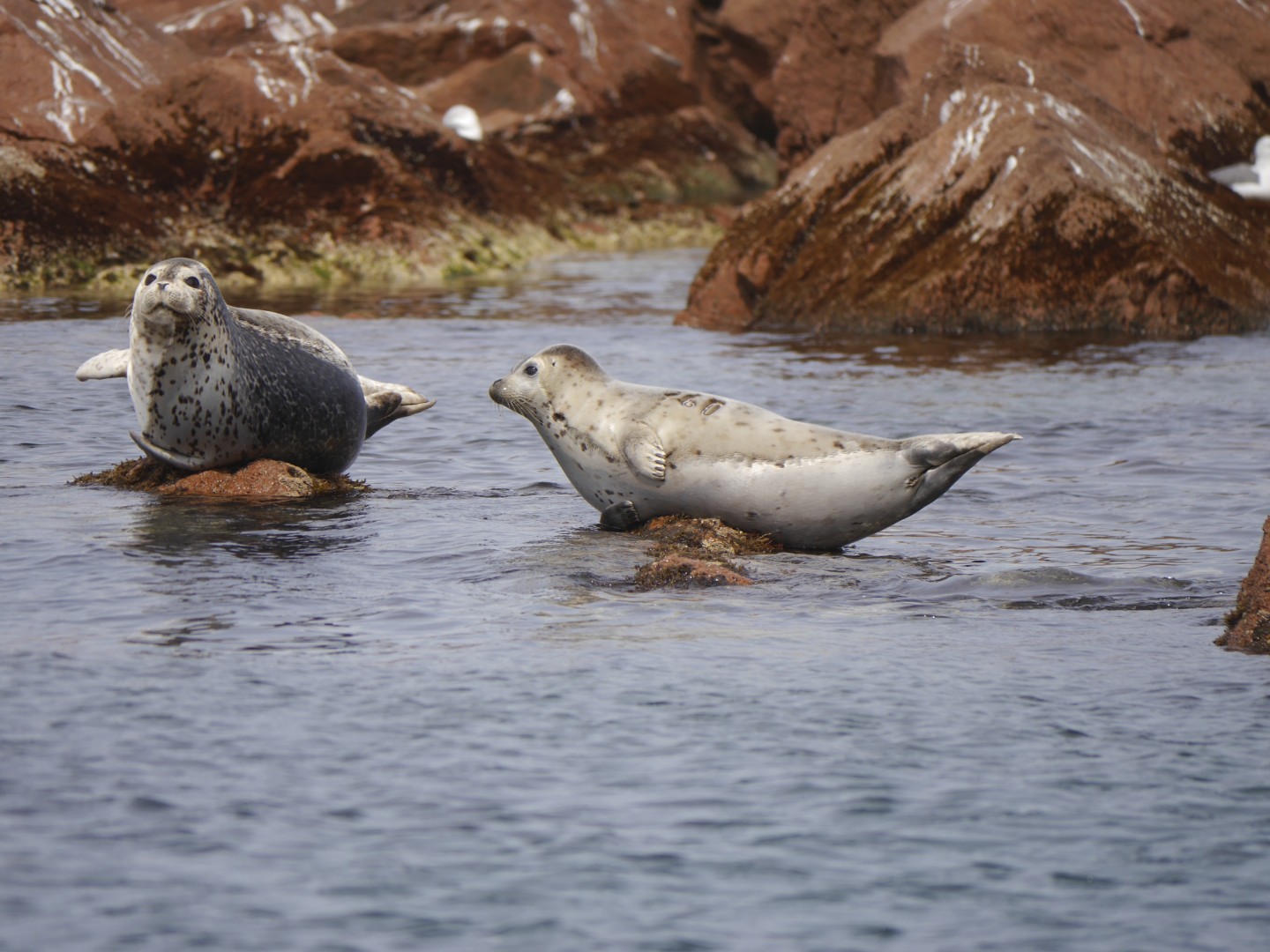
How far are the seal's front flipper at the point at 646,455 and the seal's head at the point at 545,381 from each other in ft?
1.91

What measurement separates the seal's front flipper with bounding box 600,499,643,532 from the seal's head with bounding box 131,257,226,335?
2.23 m

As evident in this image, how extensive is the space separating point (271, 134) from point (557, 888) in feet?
76.7

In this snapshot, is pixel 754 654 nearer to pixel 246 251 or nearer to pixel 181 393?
pixel 181 393

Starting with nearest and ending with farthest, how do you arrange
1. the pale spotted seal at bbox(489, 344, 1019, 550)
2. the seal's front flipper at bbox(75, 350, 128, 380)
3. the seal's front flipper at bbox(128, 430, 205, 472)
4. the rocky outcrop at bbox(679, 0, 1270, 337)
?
the pale spotted seal at bbox(489, 344, 1019, 550), the seal's front flipper at bbox(128, 430, 205, 472), the seal's front flipper at bbox(75, 350, 128, 380), the rocky outcrop at bbox(679, 0, 1270, 337)

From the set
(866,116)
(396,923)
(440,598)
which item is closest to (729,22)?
(866,116)

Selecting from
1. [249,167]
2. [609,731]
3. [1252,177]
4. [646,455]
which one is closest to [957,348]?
[1252,177]

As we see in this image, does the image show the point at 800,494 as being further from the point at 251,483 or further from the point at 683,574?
the point at 251,483

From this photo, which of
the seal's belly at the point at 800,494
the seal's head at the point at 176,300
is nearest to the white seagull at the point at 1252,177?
the seal's belly at the point at 800,494

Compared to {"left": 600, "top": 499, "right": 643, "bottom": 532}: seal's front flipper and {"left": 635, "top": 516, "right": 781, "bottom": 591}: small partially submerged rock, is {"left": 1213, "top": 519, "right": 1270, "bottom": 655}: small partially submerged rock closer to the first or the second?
{"left": 635, "top": 516, "right": 781, "bottom": 591}: small partially submerged rock

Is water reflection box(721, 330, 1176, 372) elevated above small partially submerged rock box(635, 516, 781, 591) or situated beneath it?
elevated above

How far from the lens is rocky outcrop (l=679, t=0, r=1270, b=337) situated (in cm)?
1697

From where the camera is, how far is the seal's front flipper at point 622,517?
25.4 ft

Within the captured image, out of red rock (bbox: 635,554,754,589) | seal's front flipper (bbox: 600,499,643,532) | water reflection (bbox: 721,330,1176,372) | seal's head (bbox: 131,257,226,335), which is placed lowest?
red rock (bbox: 635,554,754,589)

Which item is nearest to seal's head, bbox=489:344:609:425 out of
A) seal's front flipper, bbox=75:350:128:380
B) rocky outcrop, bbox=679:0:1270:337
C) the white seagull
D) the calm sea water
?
the calm sea water
